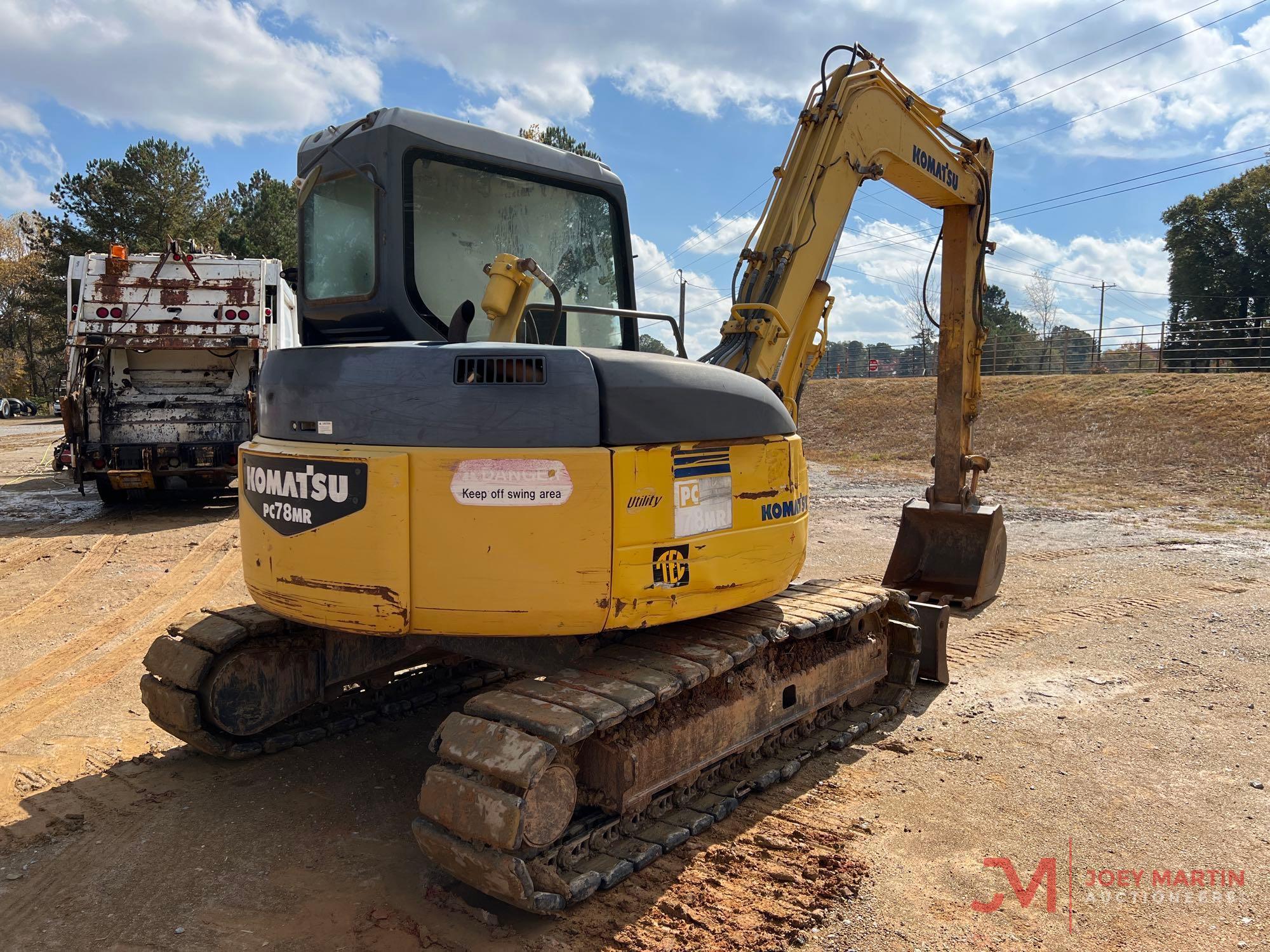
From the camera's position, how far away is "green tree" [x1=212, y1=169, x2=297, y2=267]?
38625mm

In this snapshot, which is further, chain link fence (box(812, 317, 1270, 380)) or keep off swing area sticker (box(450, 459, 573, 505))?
chain link fence (box(812, 317, 1270, 380))

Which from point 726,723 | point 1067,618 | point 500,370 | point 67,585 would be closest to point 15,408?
point 67,585

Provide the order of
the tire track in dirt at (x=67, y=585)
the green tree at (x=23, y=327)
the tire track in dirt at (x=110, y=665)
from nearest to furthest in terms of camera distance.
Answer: the tire track in dirt at (x=110, y=665) → the tire track in dirt at (x=67, y=585) → the green tree at (x=23, y=327)

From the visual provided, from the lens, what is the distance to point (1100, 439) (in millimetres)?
18484

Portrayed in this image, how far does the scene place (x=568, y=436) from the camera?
338cm

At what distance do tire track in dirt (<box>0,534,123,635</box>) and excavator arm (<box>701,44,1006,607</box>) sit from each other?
5.18 meters

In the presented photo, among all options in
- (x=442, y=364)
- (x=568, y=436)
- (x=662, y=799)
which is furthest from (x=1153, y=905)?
(x=442, y=364)

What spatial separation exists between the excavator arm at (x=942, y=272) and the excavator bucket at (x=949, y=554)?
11 mm

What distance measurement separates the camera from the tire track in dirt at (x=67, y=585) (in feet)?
23.6

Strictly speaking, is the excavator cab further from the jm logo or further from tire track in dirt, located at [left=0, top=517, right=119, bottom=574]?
tire track in dirt, located at [left=0, top=517, right=119, bottom=574]

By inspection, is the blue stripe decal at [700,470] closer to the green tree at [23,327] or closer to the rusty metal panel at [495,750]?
the rusty metal panel at [495,750]

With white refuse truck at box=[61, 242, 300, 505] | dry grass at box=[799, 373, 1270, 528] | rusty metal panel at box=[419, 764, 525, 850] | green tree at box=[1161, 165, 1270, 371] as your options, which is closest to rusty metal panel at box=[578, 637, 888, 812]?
rusty metal panel at box=[419, 764, 525, 850]

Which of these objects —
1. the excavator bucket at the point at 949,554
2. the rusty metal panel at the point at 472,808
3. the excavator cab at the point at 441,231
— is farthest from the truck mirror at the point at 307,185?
the excavator bucket at the point at 949,554

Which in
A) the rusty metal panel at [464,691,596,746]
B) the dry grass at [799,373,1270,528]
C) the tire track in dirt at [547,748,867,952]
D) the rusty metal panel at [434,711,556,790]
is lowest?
the tire track in dirt at [547,748,867,952]
